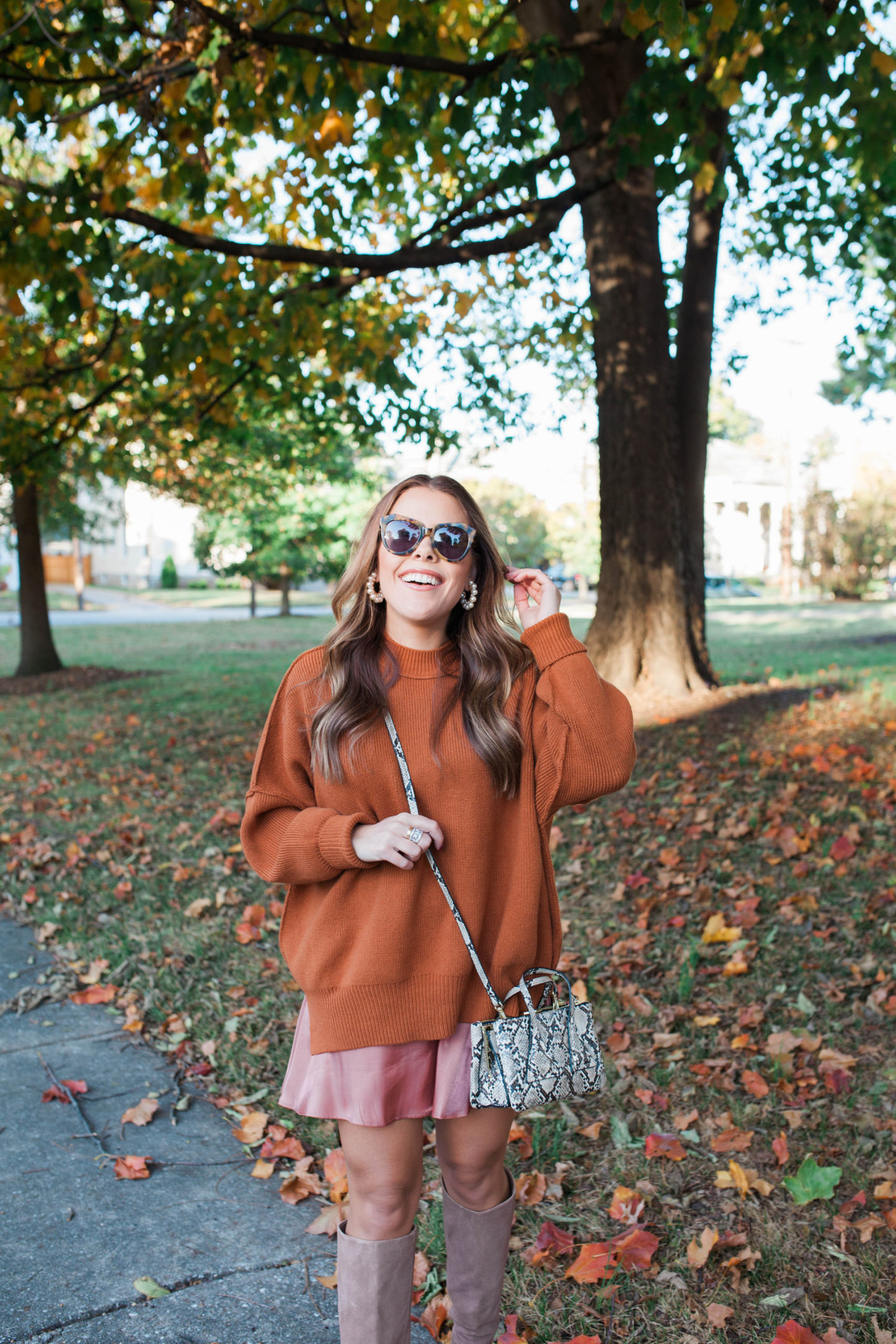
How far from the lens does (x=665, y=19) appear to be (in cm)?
413

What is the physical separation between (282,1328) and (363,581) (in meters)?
1.83

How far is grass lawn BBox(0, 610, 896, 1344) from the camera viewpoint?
268 centimetres

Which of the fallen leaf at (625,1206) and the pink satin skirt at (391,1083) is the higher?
the pink satin skirt at (391,1083)

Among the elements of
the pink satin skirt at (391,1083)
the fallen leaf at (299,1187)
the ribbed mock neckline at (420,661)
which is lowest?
the fallen leaf at (299,1187)

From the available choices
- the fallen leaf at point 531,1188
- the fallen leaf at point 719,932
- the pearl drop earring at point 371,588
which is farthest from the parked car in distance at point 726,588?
the pearl drop earring at point 371,588

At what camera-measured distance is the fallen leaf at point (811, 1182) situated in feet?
9.50

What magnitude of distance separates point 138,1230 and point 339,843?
5.55 feet

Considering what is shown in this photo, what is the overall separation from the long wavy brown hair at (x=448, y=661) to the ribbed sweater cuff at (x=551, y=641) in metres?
0.04

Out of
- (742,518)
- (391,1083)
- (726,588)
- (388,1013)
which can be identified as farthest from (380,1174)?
(742,518)

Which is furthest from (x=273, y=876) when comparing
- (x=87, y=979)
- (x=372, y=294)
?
(x=372, y=294)

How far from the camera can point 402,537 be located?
2.08 meters

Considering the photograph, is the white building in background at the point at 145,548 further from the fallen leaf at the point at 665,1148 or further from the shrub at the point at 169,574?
the fallen leaf at the point at 665,1148

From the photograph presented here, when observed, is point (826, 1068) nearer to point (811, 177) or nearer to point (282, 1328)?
point (282, 1328)

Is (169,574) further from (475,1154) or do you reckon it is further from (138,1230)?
(475,1154)
